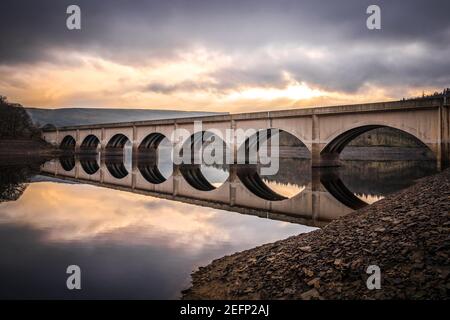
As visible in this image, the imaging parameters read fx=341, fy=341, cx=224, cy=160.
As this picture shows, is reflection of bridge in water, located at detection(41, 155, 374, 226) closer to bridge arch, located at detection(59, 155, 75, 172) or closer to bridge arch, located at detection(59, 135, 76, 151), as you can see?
bridge arch, located at detection(59, 155, 75, 172)

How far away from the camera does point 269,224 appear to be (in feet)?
36.8

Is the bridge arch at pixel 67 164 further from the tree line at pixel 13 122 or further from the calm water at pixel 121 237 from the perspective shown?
the calm water at pixel 121 237

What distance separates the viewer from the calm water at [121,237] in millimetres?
6195

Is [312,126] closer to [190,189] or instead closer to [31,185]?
[190,189]

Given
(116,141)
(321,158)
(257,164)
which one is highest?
(116,141)

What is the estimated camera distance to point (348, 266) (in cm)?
525

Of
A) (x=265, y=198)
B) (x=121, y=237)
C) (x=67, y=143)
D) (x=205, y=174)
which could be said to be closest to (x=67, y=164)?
(x=205, y=174)

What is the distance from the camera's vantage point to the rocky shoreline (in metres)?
4.51

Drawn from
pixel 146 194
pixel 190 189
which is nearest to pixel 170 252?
pixel 146 194

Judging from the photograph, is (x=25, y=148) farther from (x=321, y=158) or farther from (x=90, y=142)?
(x=321, y=158)

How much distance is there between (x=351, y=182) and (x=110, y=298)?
20.0 meters

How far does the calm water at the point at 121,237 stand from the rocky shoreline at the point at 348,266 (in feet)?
2.71

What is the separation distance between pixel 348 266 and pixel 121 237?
6.44 meters

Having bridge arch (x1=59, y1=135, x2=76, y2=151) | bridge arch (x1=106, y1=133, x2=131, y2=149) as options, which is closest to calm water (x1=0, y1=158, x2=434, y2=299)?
bridge arch (x1=106, y1=133, x2=131, y2=149)
